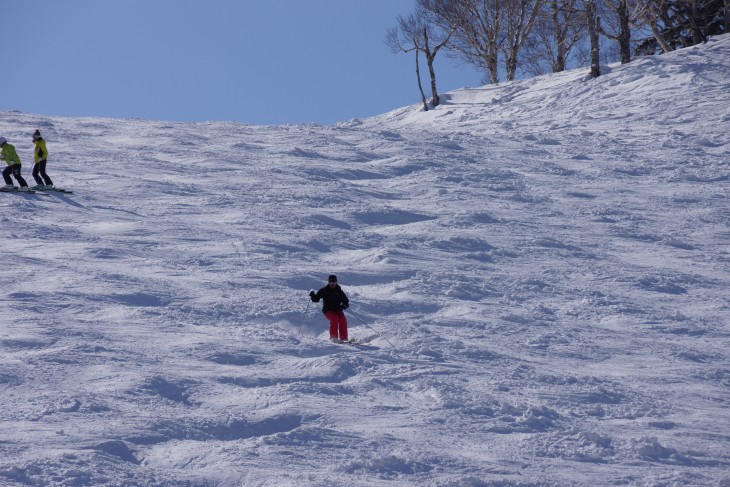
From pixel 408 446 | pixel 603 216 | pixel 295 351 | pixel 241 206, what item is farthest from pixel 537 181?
pixel 408 446

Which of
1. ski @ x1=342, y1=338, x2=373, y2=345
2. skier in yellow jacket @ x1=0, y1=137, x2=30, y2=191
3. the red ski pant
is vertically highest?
skier in yellow jacket @ x1=0, y1=137, x2=30, y2=191

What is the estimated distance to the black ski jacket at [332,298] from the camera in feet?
35.7

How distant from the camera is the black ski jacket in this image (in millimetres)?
10891

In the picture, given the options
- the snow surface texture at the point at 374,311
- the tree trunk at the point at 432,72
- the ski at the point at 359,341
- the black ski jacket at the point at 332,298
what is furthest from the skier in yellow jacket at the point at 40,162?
the tree trunk at the point at 432,72

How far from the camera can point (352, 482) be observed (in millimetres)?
7086

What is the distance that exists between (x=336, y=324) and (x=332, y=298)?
0.32 meters

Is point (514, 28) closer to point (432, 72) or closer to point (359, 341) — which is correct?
point (432, 72)

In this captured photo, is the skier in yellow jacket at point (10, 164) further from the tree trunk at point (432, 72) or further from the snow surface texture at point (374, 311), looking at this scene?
the tree trunk at point (432, 72)

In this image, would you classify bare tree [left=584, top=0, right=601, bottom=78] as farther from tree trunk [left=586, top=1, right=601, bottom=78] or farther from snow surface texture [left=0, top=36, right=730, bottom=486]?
snow surface texture [left=0, top=36, right=730, bottom=486]

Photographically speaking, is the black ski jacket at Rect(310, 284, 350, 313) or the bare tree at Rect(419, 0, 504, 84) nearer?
the black ski jacket at Rect(310, 284, 350, 313)

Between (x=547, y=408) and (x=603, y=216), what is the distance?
9.17 metres

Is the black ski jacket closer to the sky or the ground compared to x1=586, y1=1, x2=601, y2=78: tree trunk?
closer to the ground

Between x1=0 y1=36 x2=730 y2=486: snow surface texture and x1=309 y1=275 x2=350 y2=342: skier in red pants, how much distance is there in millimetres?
352

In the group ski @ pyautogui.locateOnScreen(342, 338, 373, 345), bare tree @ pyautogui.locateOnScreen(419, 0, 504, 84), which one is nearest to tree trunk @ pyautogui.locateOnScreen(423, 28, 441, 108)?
bare tree @ pyautogui.locateOnScreen(419, 0, 504, 84)
